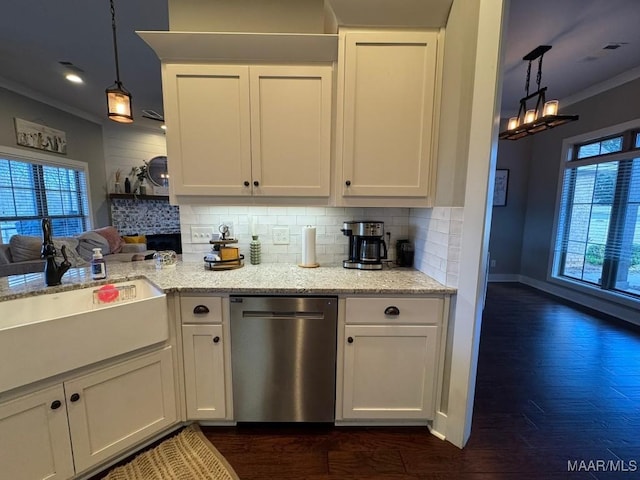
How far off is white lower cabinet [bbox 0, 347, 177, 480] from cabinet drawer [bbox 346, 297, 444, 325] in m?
1.09

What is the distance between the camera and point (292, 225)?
2109 millimetres

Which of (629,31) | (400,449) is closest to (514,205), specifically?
(629,31)

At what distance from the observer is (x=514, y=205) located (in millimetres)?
4957

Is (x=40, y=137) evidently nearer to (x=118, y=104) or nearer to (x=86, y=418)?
(x=118, y=104)

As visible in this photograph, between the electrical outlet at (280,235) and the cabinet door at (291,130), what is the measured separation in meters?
0.42

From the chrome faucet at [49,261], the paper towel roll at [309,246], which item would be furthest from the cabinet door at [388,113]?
the chrome faucet at [49,261]

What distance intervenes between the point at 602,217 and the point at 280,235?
14.9 ft

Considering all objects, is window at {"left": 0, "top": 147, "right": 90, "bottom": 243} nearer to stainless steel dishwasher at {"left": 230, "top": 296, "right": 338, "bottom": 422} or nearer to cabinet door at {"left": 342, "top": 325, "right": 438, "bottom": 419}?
stainless steel dishwasher at {"left": 230, "top": 296, "right": 338, "bottom": 422}

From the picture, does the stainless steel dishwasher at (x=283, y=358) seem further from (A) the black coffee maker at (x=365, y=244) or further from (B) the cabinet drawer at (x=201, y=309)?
(A) the black coffee maker at (x=365, y=244)

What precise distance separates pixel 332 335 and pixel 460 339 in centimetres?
71

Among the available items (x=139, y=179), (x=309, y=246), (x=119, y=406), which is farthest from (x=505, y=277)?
(x=139, y=179)

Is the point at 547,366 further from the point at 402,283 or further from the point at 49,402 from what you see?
the point at 49,402

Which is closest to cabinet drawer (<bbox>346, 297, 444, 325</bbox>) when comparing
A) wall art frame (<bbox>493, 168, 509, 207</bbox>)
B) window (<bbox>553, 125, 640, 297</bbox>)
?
window (<bbox>553, 125, 640, 297</bbox>)

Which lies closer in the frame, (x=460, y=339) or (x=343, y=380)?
(x=460, y=339)
